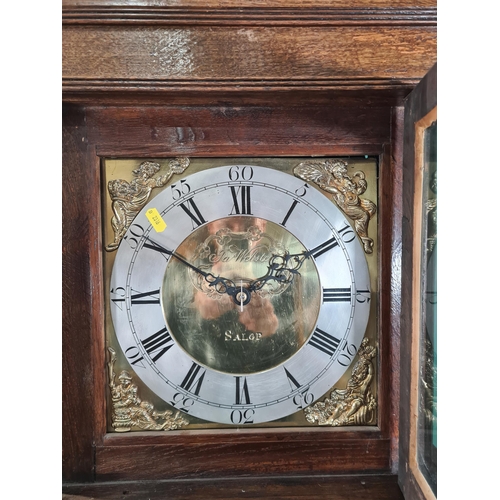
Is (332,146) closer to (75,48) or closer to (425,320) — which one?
(425,320)

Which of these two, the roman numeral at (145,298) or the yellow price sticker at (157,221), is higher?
the yellow price sticker at (157,221)

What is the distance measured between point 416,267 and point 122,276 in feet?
2.06

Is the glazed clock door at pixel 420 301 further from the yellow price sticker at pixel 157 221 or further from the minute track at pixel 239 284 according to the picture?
the yellow price sticker at pixel 157 221

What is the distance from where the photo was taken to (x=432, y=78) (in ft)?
2.60

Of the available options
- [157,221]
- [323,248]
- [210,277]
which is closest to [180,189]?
[157,221]

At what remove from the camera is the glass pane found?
0.84 metres

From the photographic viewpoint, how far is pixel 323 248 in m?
1.07

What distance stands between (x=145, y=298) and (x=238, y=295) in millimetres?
210

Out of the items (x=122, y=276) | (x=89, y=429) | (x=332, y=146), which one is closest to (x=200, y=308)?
(x=122, y=276)

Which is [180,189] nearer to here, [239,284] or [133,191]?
[133,191]

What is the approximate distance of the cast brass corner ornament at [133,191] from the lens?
41.8 inches

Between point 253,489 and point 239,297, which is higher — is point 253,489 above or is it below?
below

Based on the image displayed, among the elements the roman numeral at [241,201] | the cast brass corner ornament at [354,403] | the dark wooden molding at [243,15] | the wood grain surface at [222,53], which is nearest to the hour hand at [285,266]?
the roman numeral at [241,201]

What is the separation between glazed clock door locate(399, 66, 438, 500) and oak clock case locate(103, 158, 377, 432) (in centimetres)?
12
